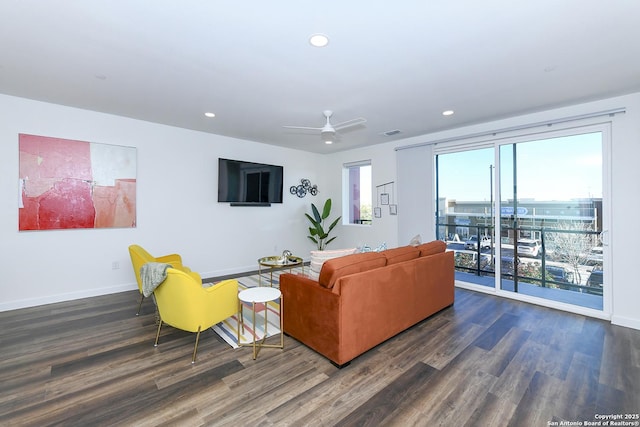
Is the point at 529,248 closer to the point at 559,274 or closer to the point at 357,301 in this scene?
the point at 559,274

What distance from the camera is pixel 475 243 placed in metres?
4.90

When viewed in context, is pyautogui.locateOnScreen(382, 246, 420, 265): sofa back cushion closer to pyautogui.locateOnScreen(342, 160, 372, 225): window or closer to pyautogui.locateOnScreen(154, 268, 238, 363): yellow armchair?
pyautogui.locateOnScreen(154, 268, 238, 363): yellow armchair

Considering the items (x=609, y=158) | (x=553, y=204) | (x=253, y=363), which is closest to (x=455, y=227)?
(x=553, y=204)

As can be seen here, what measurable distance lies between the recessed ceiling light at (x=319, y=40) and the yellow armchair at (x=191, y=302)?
227 cm

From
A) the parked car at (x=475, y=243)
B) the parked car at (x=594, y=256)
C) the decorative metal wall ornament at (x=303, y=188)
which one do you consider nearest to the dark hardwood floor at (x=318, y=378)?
the parked car at (x=594, y=256)

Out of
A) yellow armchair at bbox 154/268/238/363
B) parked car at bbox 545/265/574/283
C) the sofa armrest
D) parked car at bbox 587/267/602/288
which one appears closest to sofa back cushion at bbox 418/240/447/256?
the sofa armrest

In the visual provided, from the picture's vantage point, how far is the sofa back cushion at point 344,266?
2.42m

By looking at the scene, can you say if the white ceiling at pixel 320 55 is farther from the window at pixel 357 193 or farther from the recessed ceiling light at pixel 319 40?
the window at pixel 357 193

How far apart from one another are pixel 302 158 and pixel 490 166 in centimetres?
397

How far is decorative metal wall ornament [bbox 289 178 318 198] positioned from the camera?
6.58 metres

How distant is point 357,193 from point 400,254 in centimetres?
371

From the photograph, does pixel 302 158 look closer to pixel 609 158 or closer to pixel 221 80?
pixel 221 80

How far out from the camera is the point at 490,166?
14.6 ft

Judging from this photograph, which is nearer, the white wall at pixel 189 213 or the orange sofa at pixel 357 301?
the orange sofa at pixel 357 301
